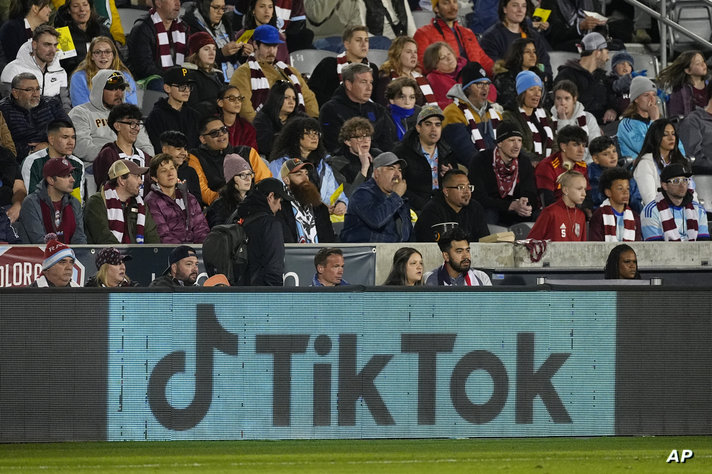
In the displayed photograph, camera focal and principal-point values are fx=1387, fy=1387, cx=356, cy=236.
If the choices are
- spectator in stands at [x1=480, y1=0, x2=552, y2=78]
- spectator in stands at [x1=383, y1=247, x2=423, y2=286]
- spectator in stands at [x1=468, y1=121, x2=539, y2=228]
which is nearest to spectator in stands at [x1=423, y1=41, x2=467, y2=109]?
spectator in stands at [x1=480, y1=0, x2=552, y2=78]

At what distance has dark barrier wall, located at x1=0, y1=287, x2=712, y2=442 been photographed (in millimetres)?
9250

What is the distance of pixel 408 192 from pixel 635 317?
14.7ft

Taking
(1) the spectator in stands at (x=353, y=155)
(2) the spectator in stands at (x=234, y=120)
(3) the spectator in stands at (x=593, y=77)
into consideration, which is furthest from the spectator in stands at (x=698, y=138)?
(2) the spectator in stands at (x=234, y=120)

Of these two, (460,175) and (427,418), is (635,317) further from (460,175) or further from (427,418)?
(460,175)

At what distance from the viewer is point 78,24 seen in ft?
48.4

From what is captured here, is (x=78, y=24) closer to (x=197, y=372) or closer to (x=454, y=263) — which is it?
(x=454, y=263)

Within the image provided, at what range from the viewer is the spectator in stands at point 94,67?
13.9 meters

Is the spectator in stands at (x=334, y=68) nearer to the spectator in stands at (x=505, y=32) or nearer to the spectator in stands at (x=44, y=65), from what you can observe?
the spectator in stands at (x=505, y=32)

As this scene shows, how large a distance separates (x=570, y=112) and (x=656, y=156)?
5.05 feet

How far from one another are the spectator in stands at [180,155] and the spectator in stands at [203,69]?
4.71 feet

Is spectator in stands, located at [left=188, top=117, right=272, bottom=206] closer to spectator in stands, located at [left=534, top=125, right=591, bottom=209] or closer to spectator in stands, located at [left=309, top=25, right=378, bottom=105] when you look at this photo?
spectator in stands, located at [left=309, top=25, right=378, bottom=105]

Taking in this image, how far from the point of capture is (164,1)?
14969 millimetres

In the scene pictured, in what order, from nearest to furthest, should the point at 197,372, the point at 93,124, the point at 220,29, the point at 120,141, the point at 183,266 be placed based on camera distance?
the point at 197,372, the point at 183,266, the point at 120,141, the point at 93,124, the point at 220,29

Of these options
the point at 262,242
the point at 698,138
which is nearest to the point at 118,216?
the point at 262,242
